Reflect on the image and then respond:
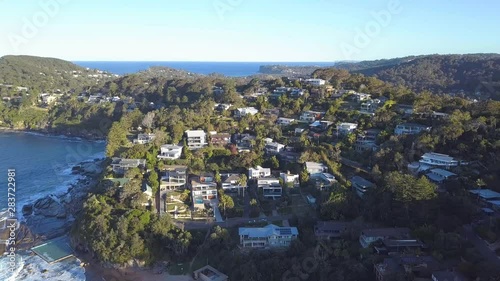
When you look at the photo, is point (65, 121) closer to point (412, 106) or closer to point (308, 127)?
point (308, 127)

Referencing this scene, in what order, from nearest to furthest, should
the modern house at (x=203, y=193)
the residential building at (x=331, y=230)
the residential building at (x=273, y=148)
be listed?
the residential building at (x=331, y=230) → the modern house at (x=203, y=193) → the residential building at (x=273, y=148)

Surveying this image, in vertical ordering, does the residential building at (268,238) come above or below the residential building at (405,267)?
below

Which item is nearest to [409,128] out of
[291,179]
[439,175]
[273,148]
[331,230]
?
[439,175]

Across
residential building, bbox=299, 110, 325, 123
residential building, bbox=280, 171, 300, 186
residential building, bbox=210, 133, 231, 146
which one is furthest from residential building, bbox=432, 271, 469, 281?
residential building, bbox=299, 110, 325, 123

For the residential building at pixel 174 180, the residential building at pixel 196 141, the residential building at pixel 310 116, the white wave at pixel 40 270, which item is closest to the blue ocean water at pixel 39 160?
the white wave at pixel 40 270

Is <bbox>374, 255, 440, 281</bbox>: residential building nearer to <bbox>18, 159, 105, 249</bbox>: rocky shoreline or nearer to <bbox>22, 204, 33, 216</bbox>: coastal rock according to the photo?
<bbox>18, 159, 105, 249</bbox>: rocky shoreline

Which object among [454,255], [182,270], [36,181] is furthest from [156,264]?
[36,181]

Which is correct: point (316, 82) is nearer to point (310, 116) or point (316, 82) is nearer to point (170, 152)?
point (310, 116)

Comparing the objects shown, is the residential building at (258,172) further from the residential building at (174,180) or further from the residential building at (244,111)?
the residential building at (244,111)
